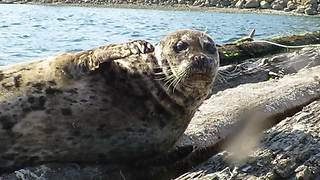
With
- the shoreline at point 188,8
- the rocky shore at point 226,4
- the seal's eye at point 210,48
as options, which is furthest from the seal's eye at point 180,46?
the rocky shore at point 226,4

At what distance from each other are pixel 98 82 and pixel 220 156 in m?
0.88

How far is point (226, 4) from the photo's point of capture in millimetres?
52344

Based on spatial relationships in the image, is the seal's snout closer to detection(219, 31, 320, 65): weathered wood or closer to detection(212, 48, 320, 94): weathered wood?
detection(212, 48, 320, 94): weathered wood

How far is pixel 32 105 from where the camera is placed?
3.76 metres

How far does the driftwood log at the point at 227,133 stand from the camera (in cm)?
362

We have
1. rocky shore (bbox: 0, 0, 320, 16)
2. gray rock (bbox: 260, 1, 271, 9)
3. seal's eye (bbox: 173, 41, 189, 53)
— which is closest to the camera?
seal's eye (bbox: 173, 41, 189, 53)

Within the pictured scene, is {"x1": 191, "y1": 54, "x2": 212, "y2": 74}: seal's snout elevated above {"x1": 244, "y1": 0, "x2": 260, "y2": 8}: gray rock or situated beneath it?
elevated above

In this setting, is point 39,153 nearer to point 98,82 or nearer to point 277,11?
point 98,82

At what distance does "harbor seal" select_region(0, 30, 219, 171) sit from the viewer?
12.2 feet

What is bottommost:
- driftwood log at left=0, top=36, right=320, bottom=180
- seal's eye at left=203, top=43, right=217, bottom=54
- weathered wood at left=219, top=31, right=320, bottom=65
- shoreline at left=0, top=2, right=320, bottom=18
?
shoreline at left=0, top=2, right=320, bottom=18

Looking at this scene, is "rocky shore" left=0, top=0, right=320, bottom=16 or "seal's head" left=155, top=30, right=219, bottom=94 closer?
"seal's head" left=155, top=30, right=219, bottom=94

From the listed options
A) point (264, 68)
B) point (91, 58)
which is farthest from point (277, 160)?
point (264, 68)

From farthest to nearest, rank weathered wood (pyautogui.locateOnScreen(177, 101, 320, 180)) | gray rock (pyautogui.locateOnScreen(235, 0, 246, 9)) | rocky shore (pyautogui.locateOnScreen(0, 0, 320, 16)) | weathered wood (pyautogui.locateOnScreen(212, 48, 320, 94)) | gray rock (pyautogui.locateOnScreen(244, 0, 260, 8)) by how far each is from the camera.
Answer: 1. gray rock (pyautogui.locateOnScreen(235, 0, 246, 9))
2. gray rock (pyautogui.locateOnScreen(244, 0, 260, 8))
3. rocky shore (pyautogui.locateOnScreen(0, 0, 320, 16))
4. weathered wood (pyautogui.locateOnScreen(212, 48, 320, 94))
5. weathered wood (pyautogui.locateOnScreen(177, 101, 320, 180))

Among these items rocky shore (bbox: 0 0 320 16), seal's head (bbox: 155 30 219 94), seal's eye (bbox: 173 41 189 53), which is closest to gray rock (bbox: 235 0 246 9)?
rocky shore (bbox: 0 0 320 16)
